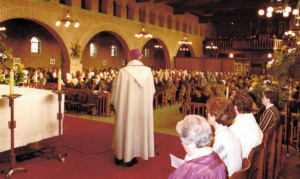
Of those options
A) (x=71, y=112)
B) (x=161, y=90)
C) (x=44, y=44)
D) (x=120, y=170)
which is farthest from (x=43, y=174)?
(x=44, y=44)

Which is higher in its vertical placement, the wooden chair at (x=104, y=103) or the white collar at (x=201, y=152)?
the white collar at (x=201, y=152)

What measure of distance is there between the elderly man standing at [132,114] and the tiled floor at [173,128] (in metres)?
2.42

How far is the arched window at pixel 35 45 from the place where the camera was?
66.9 ft

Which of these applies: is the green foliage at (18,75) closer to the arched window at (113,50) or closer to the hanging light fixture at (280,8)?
the hanging light fixture at (280,8)

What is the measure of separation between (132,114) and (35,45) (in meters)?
18.2

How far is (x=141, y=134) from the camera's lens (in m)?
4.76

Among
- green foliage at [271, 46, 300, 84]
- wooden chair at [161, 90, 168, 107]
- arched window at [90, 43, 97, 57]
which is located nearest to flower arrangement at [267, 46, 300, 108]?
green foliage at [271, 46, 300, 84]

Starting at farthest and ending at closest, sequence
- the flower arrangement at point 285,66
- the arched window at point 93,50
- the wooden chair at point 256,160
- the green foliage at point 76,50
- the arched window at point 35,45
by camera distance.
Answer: the arched window at point 93,50 → the arched window at point 35,45 → the green foliage at point 76,50 → the flower arrangement at point 285,66 → the wooden chair at point 256,160

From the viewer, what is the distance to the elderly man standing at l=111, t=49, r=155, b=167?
15.2ft

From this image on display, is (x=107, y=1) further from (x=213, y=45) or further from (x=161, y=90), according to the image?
(x=213, y=45)

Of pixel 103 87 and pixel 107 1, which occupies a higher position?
pixel 107 1

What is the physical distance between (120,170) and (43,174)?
116 centimetres

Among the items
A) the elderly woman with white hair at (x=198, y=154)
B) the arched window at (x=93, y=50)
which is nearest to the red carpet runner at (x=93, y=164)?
the elderly woman with white hair at (x=198, y=154)

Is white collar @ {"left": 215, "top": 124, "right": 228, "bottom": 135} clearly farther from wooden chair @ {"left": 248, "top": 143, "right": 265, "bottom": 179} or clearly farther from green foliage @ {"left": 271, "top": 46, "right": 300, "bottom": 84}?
green foliage @ {"left": 271, "top": 46, "right": 300, "bottom": 84}
